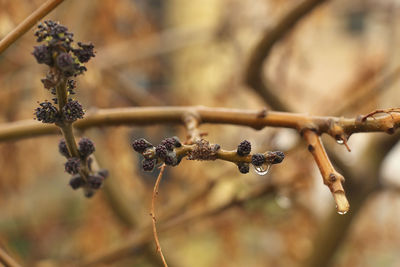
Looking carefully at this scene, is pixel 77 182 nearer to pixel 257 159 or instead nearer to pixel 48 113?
pixel 48 113

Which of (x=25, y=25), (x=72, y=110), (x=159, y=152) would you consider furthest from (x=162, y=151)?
(x=25, y=25)

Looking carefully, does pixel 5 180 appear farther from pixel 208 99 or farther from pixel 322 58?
pixel 322 58

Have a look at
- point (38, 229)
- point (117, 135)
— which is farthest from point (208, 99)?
point (38, 229)

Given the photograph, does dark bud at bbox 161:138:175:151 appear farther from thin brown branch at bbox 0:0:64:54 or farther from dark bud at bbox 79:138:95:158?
thin brown branch at bbox 0:0:64:54

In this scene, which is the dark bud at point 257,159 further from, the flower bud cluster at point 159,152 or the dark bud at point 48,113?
the dark bud at point 48,113

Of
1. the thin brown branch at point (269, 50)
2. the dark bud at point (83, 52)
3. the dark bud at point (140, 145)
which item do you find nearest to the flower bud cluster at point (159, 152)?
the dark bud at point (140, 145)

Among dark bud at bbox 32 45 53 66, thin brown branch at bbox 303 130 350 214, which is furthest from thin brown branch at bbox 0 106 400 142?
dark bud at bbox 32 45 53 66
